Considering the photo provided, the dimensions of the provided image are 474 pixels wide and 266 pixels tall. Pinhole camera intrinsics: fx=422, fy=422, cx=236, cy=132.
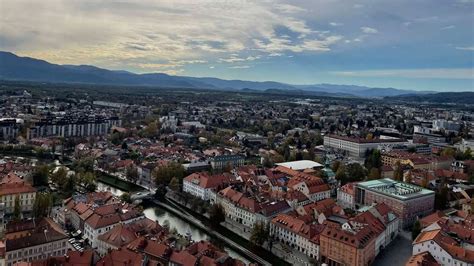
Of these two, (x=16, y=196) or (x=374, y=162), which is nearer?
(x=16, y=196)

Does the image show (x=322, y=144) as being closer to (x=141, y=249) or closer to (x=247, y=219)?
(x=247, y=219)

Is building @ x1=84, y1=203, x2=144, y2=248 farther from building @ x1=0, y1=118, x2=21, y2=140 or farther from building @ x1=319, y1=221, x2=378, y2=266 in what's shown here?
building @ x1=0, y1=118, x2=21, y2=140

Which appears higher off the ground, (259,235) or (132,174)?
(132,174)

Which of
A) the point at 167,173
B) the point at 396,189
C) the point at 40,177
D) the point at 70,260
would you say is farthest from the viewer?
the point at 167,173

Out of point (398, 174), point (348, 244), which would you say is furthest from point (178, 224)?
point (398, 174)

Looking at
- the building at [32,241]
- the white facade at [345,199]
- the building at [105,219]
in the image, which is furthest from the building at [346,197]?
the building at [32,241]

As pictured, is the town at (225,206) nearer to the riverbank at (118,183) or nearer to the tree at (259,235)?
the tree at (259,235)

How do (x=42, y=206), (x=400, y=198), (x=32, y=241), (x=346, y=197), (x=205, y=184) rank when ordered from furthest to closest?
(x=346, y=197)
(x=205, y=184)
(x=400, y=198)
(x=42, y=206)
(x=32, y=241)

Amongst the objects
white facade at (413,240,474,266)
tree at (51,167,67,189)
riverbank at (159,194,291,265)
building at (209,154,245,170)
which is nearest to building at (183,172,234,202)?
riverbank at (159,194,291,265)

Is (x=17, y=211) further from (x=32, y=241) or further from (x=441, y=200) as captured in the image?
(x=441, y=200)
